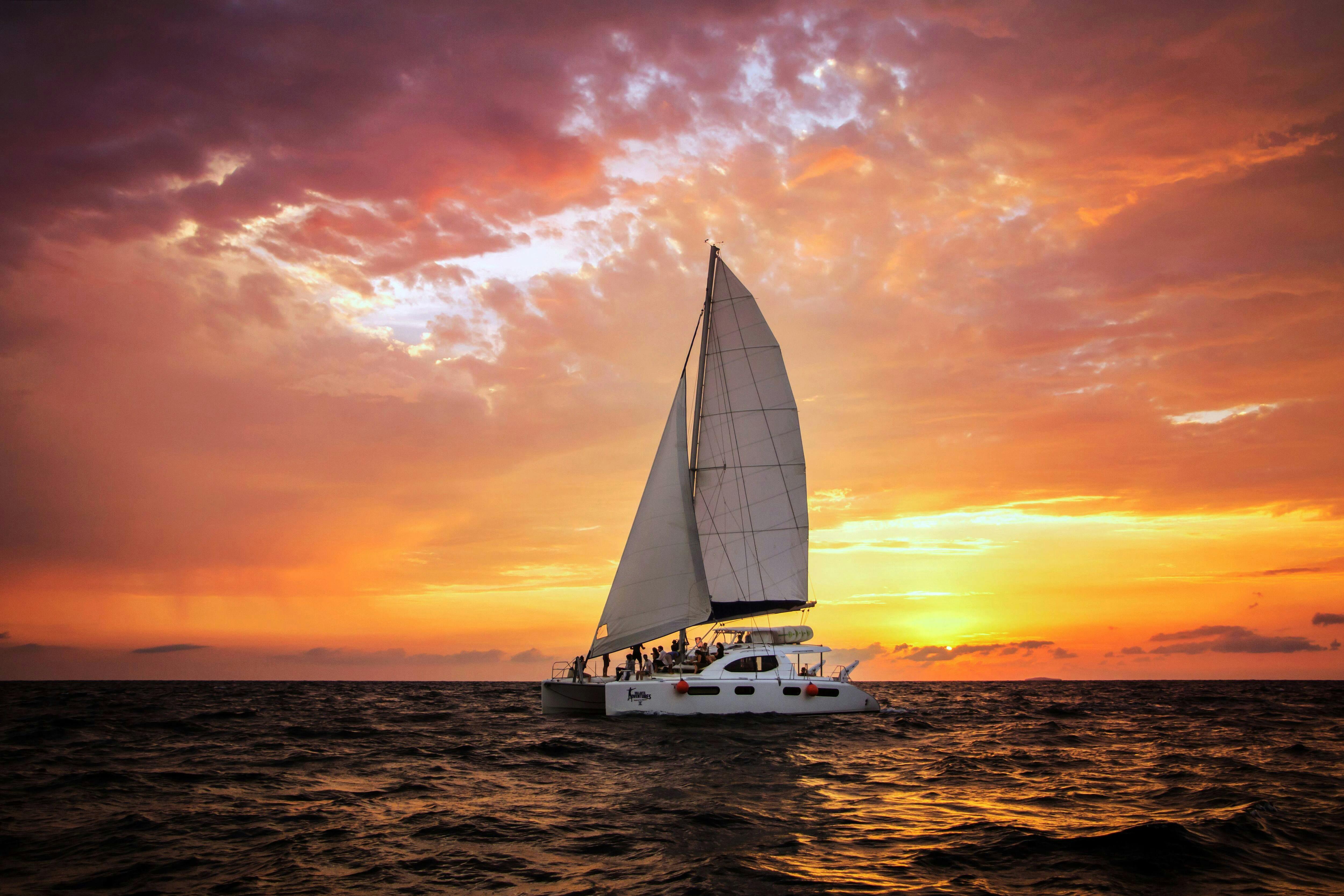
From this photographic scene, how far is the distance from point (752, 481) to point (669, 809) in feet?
61.6

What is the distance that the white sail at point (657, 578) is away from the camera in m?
29.9

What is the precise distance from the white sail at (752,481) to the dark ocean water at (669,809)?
18.8 feet

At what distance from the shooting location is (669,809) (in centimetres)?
1534

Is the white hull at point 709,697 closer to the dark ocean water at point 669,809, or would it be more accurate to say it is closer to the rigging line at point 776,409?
→ the dark ocean water at point 669,809

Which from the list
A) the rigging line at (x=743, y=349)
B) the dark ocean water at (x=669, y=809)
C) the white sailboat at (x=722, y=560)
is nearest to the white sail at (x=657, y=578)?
the white sailboat at (x=722, y=560)

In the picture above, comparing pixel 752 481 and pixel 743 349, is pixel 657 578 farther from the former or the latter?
pixel 743 349

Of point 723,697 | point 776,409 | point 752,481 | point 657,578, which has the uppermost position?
point 776,409

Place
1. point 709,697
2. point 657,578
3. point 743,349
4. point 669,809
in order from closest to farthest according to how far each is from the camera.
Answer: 1. point 669,809
2. point 709,697
3. point 657,578
4. point 743,349

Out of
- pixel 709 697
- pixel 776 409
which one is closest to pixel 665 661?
pixel 709 697

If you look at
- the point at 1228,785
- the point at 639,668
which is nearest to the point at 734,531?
the point at 639,668

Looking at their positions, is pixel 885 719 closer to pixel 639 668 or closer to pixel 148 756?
pixel 639 668

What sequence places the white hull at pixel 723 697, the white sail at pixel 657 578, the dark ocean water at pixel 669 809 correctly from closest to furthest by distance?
the dark ocean water at pixel 669 809, the white hull at pixel 723 697, the white sail at pixel 657 578

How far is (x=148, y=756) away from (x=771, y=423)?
23092 millimetres

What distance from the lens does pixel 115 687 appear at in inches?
3383
